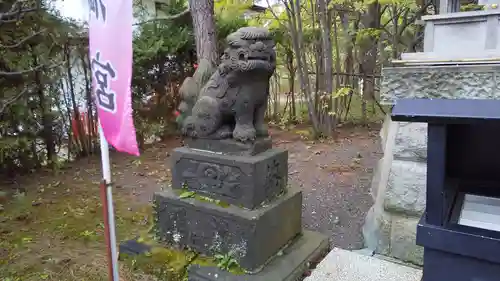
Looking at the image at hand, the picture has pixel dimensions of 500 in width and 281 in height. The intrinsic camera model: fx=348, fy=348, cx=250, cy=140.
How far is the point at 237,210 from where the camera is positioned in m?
2.55

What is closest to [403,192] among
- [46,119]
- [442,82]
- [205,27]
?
[442,82]

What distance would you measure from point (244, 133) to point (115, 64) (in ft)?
3.72

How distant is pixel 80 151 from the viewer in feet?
20.1

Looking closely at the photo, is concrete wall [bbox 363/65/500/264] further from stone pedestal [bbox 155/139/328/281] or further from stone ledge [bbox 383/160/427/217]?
stone pedestal [bbox 155/139/328/281]

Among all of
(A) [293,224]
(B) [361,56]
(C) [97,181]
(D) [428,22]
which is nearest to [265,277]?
(A) [293,224]

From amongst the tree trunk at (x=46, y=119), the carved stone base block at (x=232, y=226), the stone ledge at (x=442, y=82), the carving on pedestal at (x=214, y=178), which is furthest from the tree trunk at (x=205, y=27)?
the stone ledge at (x=442, y=82)

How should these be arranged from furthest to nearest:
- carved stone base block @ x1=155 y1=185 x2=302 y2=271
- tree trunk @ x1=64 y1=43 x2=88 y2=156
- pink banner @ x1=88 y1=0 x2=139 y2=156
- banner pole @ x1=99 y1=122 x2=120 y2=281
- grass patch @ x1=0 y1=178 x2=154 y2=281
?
tree trunk @ x1=64 y1=43 x2=88 y2=156
grass patch @ x1=0 y1=178 x2=154 y2=281
carved stone base block @ x1=155 y1=185 x2=302 y2=271
banner pole @ x1=99 y1=122 x2=120 y2=281
pink banner @ x1=88 y1=0 x2=139 y2=156

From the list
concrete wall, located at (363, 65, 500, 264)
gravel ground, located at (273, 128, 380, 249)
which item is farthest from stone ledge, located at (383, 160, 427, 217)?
gravel ground, located at (273, 128, 380, 249)

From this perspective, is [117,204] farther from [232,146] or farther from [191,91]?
[232,146]

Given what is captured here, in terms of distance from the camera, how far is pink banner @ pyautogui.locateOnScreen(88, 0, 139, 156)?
1.76m

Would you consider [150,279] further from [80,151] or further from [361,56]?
[361,56]

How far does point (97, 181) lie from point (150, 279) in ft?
9.25

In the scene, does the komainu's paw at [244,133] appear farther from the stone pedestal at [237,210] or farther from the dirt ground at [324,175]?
the dirt ground at [324,175]

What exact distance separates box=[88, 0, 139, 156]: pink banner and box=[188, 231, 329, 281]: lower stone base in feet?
3.91
